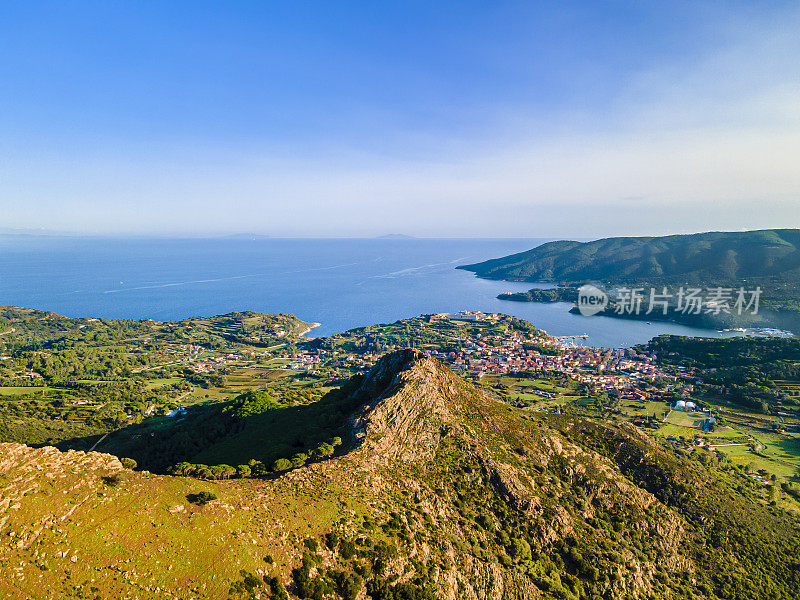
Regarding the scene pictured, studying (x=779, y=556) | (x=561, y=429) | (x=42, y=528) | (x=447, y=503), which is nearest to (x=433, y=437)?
(x=447, y=503)

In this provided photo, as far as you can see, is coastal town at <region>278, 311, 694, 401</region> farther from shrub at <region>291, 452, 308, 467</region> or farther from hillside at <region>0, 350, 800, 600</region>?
shrub at <region>291, 452, 308, 467</region>

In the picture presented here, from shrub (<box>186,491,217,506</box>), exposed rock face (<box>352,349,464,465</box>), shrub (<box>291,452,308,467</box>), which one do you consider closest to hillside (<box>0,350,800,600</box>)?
shrub (<box>186,491,217,506</box>)

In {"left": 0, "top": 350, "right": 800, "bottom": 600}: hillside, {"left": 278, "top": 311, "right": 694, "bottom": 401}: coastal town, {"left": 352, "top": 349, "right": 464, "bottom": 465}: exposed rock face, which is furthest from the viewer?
{"left": 278, "top": 311, "right": 694, "bottom": 401}: coastal town

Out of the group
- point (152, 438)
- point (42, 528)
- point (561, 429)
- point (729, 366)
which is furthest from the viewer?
point (729, 366)

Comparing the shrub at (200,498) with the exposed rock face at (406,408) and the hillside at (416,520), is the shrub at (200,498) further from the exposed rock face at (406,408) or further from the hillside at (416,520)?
the exposed rock face at (406,408)

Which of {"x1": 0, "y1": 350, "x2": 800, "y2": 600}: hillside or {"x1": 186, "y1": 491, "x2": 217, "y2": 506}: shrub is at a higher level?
{"x1": 186, "y1": 491, "x2": 217, "y2": 506}: shrub

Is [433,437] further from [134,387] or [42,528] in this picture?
[134,387]

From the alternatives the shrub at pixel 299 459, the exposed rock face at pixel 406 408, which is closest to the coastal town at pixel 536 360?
the exposed rock face at pixel 406 408

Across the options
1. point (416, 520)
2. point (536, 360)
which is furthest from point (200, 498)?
point (536, 360)
